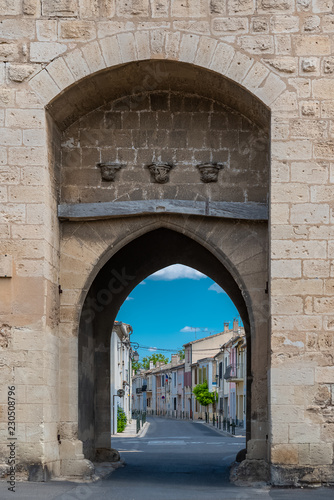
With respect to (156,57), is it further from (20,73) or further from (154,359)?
(154,359)

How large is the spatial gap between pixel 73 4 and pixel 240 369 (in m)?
34.1

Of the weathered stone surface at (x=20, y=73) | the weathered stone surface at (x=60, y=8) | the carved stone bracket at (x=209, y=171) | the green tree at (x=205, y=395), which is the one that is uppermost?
the weathered stone surface at (x=60, y=8)

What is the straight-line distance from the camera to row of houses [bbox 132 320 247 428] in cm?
4353

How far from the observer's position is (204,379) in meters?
60.7

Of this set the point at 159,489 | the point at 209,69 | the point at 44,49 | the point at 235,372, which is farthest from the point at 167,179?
the point at 235,372

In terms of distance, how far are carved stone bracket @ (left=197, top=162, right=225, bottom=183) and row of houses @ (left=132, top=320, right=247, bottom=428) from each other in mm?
26957

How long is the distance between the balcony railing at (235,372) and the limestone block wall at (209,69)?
32.4 metres

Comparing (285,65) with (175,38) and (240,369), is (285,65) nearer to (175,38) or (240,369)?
(175,38)

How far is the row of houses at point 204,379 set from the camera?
4353 cm

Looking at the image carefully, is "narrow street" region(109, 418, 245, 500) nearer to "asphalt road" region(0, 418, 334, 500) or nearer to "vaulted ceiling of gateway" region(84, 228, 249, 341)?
"asphalt road" region(0, 418, 334, 500)

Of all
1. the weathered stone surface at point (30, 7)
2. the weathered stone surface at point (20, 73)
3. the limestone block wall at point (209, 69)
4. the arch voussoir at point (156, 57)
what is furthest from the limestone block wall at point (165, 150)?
the weathered stone surface at point (30, 7)

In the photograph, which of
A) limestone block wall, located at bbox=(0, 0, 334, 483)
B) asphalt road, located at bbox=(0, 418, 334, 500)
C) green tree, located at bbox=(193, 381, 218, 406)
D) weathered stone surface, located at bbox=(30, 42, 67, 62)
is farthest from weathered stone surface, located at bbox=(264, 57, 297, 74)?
green tree, located at bbox=(193, 381, 218, 406)

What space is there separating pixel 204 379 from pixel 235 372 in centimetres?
1804

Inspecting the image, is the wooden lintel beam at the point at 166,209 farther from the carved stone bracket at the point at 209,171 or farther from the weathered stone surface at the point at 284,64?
the weathered stone surface at the point at 284,64
